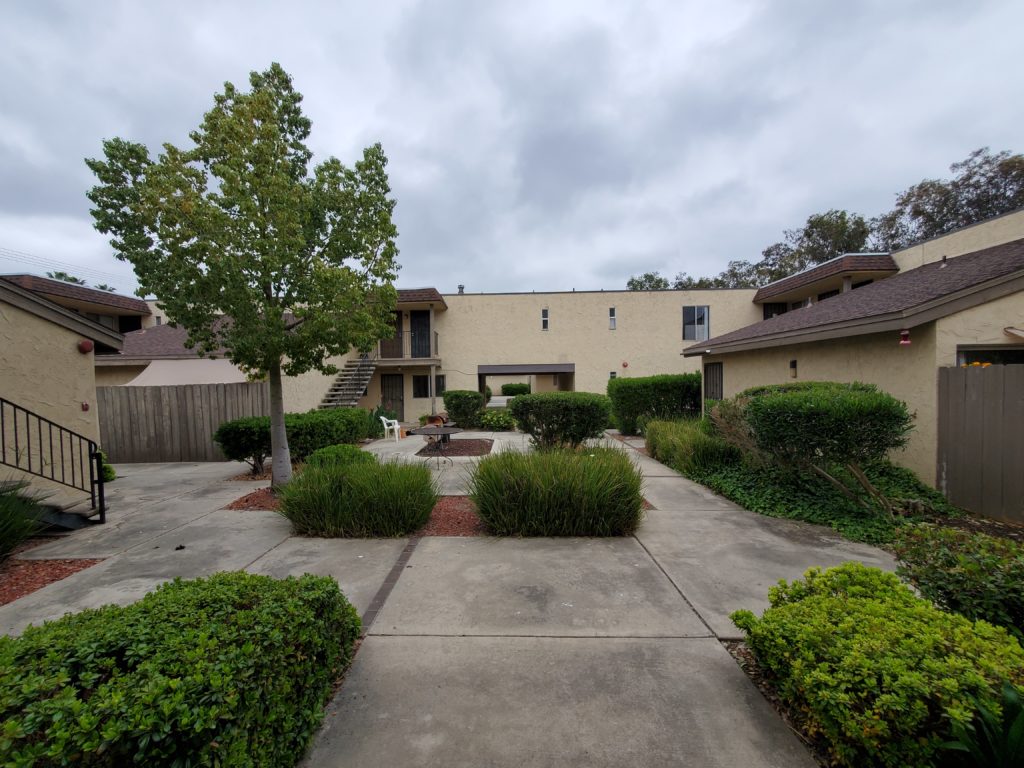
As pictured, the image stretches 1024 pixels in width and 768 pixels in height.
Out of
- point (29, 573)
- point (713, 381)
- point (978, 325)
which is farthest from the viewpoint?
point (713, 381)

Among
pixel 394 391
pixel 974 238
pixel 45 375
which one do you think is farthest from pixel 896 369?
pixel 394 391

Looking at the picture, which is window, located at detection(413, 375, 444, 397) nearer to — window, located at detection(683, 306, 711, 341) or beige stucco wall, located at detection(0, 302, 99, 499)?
window, located at detection(683, 306, 711, 341)

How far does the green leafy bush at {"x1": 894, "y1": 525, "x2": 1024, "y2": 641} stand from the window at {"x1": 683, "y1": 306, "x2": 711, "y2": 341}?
19540mm

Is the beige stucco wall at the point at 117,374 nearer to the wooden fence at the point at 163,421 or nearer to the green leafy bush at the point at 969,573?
the wooden fence at the point at 163,421

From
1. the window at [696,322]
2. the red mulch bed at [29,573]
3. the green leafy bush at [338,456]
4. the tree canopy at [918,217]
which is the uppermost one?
the tree canopy at [918,217]

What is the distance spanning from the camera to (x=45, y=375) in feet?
20.1

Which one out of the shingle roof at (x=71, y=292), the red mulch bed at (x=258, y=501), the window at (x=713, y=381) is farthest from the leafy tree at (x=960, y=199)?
the shingle roof at (x=71, y=292)

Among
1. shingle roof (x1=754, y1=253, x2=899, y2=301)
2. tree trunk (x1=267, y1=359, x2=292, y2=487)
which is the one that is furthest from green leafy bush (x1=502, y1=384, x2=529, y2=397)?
tree trunk (x1=267, y1=359, x2=292, y2=487)

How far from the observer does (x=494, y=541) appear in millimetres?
4953

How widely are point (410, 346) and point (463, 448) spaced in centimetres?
1002

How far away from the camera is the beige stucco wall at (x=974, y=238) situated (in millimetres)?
9888

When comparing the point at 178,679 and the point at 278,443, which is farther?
the point at 278,443

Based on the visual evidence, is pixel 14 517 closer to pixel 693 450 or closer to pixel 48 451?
pixel 48 451

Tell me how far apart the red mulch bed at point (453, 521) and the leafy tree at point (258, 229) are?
2.87 metres
